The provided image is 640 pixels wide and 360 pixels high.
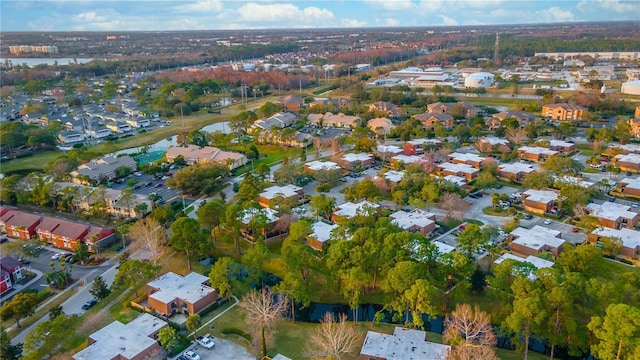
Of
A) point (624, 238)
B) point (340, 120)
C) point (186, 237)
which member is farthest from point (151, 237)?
point (340, 120)

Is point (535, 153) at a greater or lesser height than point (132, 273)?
greater

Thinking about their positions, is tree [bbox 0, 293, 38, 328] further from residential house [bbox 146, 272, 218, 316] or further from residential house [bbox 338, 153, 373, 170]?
residential house [bbox 338, 153, 373, 170]

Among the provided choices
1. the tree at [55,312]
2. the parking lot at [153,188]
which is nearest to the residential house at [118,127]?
the parking lot at [153,188]

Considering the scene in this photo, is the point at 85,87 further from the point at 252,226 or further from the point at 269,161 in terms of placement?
the point at 252,226

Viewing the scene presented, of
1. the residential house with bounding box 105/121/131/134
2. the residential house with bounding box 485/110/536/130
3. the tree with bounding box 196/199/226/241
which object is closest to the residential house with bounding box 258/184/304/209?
the tree with bounding box 196/199/226/241

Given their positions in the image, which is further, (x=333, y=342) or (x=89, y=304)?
(x=89, y=304)

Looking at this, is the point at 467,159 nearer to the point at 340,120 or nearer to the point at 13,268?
the point at 340,120

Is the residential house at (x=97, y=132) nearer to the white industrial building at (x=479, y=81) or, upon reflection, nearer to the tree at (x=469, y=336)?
the tree at (x=469, y=336)

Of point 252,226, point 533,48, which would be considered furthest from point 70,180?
point 533,48
